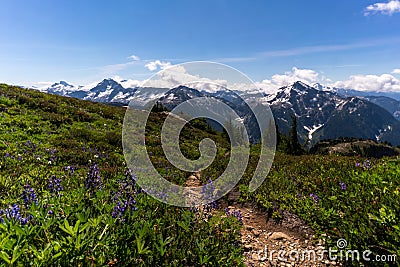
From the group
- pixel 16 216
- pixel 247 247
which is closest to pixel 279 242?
pixel 247 247

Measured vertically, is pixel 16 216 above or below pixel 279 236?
above

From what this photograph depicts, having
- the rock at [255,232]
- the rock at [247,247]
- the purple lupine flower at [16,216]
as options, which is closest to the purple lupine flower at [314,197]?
the rock at [255,232]

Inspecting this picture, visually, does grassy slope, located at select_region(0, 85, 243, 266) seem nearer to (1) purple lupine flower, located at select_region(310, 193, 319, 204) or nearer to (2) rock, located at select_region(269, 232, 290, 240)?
(2) rock, located at select_region(269, 232, 290, 240)

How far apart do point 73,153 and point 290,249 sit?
9.43 meters

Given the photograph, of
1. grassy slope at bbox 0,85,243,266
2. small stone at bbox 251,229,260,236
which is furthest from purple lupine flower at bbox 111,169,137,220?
small stone at bbox 251,229,260,236

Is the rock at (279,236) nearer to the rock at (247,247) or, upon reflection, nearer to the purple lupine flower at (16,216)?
the rock at (247,247)

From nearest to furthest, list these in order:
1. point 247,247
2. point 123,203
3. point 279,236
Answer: point 123,203
point 247,247
point 279,236

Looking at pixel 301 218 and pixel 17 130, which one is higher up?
pixel 17 130

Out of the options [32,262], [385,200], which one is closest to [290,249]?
[385,200]

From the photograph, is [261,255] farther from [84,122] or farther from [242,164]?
[84,122]

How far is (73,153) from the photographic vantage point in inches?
457

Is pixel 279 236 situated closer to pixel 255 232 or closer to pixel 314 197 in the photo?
pixel 255 232

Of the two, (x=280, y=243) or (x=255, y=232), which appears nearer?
(x=280, y=243)

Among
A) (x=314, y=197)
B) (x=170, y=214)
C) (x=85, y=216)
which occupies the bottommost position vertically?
(x=314, y=197)
